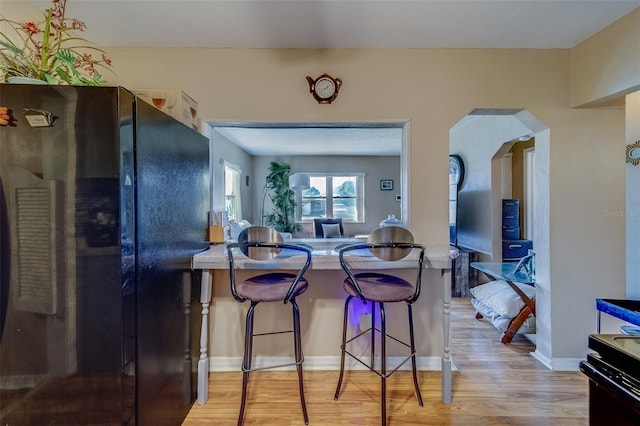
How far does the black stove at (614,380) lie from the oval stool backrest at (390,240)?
0.91 meters

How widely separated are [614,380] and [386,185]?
550 cm

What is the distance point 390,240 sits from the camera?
1645 millimetres

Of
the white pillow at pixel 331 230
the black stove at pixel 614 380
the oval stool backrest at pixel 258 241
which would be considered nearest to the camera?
the black stove at pixel 614 380

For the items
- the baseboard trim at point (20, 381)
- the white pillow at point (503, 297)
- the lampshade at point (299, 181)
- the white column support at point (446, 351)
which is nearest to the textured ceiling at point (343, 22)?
the white column support at point (446, 351)

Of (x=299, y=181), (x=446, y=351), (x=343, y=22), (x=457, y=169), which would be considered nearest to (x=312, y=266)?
(x=446, y=351)

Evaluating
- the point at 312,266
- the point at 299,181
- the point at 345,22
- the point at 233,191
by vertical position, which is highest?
the point at 345,22

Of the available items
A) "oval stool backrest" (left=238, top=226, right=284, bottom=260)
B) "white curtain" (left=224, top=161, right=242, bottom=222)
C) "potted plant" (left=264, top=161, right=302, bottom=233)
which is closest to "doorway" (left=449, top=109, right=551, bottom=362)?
"oval stool backrest" (left=238, top=226, right=284, bottom=260)

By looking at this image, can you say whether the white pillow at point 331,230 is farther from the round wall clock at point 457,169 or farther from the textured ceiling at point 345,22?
the textured ceiling at point 345,22

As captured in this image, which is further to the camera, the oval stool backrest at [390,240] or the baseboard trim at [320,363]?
the baseboard trim at [320,363]

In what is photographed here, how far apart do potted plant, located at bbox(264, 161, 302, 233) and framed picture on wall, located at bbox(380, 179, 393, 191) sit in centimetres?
181

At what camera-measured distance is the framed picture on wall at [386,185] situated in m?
6.05

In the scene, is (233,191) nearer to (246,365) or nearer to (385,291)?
(246,365)

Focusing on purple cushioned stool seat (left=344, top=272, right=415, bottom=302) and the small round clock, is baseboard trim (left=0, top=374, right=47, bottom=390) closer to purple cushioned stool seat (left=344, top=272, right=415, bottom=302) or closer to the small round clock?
purple cushioned stool seat (left=344, top=272, right=415, bottom=302)

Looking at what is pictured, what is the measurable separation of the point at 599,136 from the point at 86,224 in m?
3.10
